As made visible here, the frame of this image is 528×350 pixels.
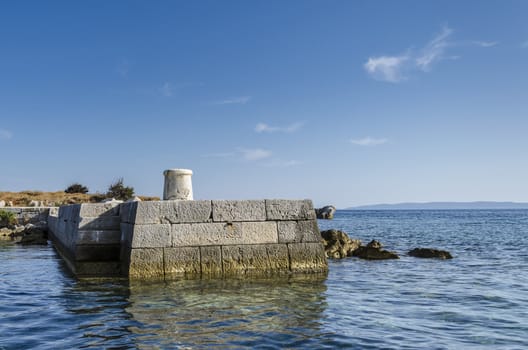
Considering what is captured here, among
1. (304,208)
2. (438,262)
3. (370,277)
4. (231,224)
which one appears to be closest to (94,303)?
(231,224)

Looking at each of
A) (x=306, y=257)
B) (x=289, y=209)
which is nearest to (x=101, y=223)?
(x=289, y=209)

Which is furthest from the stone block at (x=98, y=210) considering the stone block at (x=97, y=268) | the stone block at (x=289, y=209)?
the stone block at (x=289, y=209)

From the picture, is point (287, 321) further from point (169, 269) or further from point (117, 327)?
point (169, 269)

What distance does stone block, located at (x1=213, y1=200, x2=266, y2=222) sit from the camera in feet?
32.4

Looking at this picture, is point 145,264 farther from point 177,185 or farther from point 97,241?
point 177,185

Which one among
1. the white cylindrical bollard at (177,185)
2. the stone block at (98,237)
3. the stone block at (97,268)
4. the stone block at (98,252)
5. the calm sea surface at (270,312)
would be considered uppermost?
the white cylindrical bollard at (177,185)

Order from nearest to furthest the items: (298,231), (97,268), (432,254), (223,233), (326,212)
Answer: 1. (223,233)
2. (298,231)
3. (97,268)
4. (432,254)
5. (326,212)

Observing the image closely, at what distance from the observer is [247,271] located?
32.5 ft

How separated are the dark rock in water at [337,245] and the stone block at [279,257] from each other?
502cm

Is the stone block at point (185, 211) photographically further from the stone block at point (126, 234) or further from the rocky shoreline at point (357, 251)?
the rocky shoreline at point (357, 251)

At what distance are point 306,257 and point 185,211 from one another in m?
2.68

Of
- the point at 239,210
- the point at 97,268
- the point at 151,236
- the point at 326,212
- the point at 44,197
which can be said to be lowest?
the point at 97,268

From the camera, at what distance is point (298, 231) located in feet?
33.8

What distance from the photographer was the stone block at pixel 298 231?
10203 mm
